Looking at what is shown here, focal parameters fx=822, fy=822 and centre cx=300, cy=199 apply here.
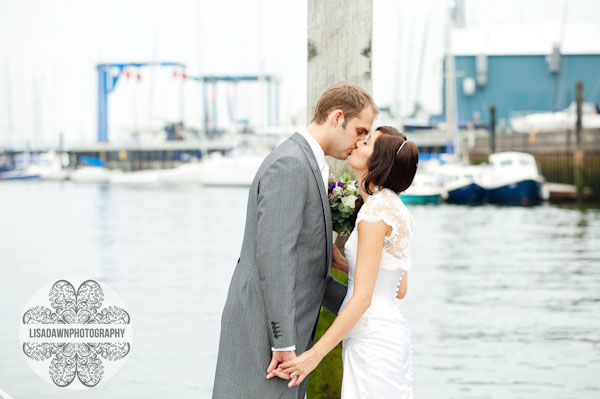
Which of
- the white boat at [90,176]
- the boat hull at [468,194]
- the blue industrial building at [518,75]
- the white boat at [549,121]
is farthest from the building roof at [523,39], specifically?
the white boat at [90,176]

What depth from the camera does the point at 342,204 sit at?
314 cm

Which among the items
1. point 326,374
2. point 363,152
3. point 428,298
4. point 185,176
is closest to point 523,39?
point 185,176

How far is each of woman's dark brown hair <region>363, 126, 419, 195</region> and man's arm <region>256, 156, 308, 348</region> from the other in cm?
34

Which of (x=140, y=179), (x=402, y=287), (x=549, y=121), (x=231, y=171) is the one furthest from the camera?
(x=140, y=179)

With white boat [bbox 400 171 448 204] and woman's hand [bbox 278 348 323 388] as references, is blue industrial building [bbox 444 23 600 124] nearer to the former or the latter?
white boat [bbox 400 171 448 204]

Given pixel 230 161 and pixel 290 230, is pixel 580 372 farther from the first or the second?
pixel 230 161

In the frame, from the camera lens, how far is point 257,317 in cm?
281

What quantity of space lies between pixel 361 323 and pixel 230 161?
57.8 m

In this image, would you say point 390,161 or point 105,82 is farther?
point 105,82

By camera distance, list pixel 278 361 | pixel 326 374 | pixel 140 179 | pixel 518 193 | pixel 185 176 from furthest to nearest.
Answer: pixel 140 179 → pixel 185 176 → pixel 518 193 → pixel 326 374 → pixel 278 361

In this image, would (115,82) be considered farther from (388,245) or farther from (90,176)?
(388,245)

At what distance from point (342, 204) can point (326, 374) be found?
1340mm

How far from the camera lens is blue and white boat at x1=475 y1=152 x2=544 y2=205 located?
117 feet

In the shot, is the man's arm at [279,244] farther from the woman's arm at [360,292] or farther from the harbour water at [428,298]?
the harbour water at [428,298]
